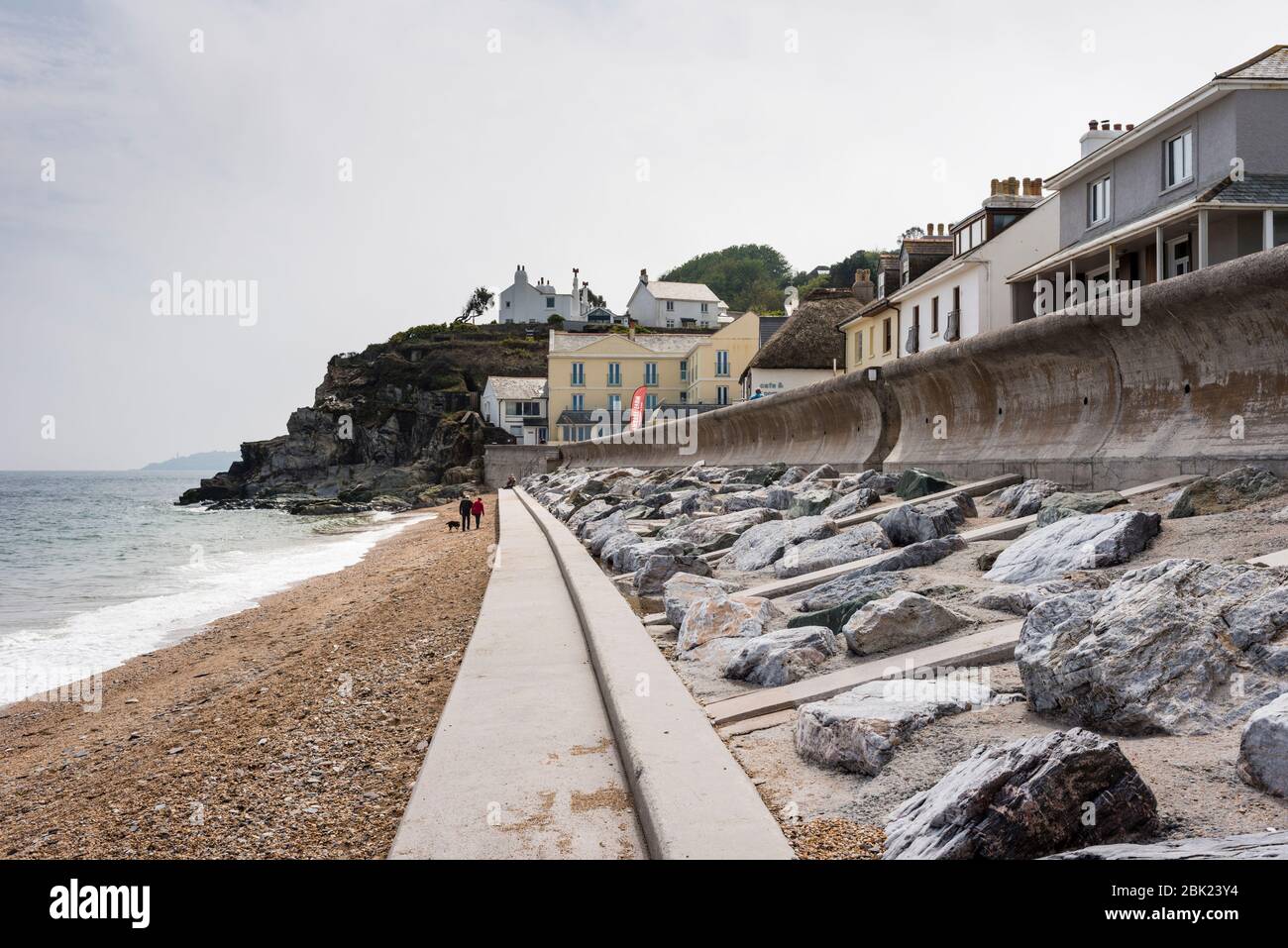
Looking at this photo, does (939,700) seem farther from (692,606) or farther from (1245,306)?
(1245,306)

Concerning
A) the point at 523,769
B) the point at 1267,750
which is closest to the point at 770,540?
the point at 523,769

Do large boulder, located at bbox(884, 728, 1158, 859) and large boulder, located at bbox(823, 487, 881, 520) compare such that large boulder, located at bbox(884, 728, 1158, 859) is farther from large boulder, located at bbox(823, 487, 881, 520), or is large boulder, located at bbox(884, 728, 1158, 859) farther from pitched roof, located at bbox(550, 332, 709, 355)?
pitched roof, located at bbox(550, 332, 709, 355)

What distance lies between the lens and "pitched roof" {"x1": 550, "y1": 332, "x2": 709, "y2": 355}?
220ft

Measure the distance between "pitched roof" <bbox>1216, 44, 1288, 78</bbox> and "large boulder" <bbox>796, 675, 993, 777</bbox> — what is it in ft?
62.4

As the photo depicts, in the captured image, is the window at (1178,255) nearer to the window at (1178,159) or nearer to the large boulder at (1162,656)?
the window at (1178,159)

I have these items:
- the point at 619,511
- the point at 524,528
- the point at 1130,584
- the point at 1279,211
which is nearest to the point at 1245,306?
the point at 1130,584

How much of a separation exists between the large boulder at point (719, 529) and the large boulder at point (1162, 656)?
5.31 meters

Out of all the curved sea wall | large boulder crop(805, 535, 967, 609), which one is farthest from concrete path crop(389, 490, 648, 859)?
the curved sea wall

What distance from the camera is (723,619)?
502 cm

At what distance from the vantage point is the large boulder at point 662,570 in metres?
7.00

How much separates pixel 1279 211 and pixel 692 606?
1772cm

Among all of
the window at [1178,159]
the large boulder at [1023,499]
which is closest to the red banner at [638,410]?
the window at [1178,159]

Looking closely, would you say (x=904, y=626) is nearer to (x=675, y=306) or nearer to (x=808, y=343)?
(x=808, y=343)
